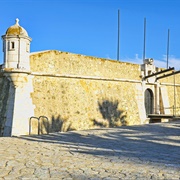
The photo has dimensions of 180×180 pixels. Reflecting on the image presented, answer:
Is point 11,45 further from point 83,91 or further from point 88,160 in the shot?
point 88,160

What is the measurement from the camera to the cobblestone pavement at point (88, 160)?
4.34 meters

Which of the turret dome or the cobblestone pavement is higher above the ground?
the turret dome

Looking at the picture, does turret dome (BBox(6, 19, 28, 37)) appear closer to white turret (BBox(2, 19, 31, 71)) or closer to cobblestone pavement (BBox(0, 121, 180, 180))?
white turret (BBox(2, 19, 31, 71))

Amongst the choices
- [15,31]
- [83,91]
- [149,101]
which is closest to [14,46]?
[15,31]

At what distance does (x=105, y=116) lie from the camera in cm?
1559

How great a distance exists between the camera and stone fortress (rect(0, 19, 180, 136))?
37.9 ft

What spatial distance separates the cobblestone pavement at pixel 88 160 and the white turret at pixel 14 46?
4744 mm

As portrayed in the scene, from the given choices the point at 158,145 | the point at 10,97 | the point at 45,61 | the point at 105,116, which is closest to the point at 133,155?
the point at 158,145

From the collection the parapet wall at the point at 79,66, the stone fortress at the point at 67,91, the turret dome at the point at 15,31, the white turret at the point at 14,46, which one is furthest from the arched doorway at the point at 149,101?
the turret dome at the point at 15,31

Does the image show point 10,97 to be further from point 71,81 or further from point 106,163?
point 106,163

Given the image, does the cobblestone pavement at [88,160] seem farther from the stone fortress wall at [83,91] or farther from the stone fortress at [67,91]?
the stone fortress wall at [83,91]

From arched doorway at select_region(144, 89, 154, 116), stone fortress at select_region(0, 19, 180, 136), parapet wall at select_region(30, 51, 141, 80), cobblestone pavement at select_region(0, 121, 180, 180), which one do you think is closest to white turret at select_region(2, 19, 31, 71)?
stone fortress at select_region(0, 19, 180, 136)

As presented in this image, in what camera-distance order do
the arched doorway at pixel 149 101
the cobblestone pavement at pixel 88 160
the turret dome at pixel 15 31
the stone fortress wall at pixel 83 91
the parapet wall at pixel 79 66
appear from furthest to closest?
the arched doorway at pixel 149 101 → the parapet wall at pixel 79 66 → the stone fortress wall at pixel 83 91 → the turret dome at pixel 15 31 → the cobblestone pavement at pixel 88 160

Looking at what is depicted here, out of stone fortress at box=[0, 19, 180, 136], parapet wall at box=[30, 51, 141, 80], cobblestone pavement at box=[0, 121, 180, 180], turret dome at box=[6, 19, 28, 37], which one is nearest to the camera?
cobblestone pavement at box=[0, 121, 180, 180]
